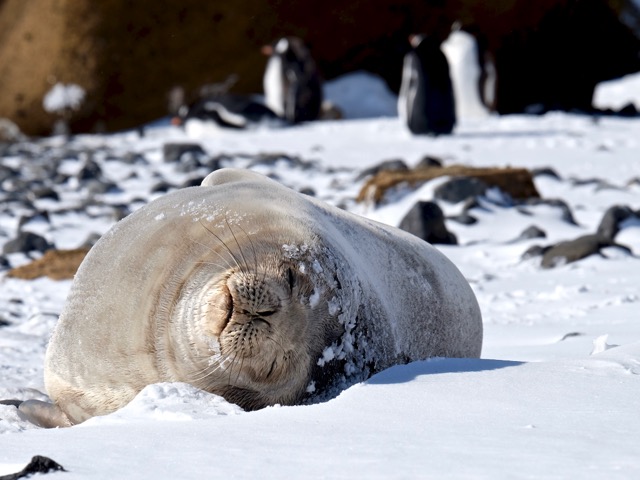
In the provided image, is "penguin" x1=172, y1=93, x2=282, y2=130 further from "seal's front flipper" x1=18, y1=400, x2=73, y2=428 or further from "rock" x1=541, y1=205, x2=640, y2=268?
"seal's front flipper" x1=18, y1=400, x2=73, y2=428

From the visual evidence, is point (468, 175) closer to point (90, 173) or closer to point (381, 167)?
point (381, 167)

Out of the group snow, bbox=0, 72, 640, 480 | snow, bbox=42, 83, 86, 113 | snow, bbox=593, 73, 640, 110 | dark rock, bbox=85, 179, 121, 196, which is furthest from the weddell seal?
snow, bbox=593, 73, 640, 110

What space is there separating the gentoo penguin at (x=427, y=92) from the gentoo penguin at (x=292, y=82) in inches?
120

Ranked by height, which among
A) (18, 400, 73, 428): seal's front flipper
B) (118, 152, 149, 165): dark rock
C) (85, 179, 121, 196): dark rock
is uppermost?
(18, 400, 73, 428): seal's front flipper

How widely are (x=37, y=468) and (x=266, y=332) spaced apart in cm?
85

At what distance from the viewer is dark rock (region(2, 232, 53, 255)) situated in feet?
25.0

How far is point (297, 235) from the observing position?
2982 mm

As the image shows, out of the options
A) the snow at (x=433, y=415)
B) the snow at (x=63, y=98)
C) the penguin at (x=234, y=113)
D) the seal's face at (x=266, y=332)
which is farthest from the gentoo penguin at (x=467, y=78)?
the seal's face at (x=266, y=332)

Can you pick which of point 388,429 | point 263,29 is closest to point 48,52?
point 263,29

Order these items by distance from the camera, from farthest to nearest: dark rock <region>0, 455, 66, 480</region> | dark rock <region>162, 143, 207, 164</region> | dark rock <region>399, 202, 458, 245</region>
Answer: dark rock <region>162, 143, 207, 164</region>, dark rock <region>399, 202, 458, 245</region>, dark rock <region>0, 455, 66, 480</region>

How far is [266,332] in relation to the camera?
275 centimetres

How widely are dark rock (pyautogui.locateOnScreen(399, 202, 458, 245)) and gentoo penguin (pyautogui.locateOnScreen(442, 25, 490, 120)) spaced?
12.9 m

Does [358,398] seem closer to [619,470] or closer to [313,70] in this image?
[619,470]

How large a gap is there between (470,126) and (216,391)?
14.9 metres
